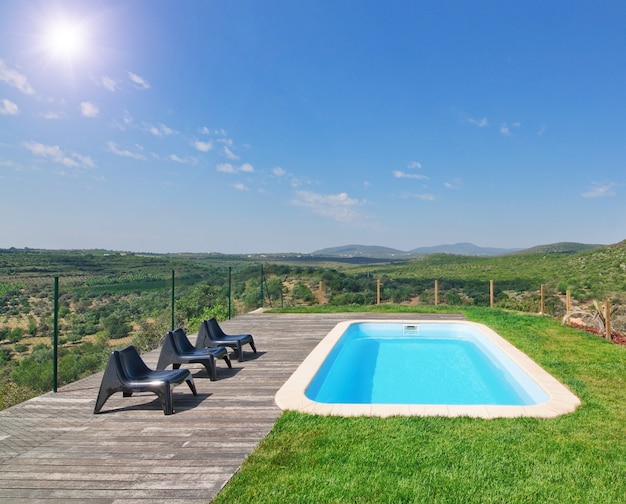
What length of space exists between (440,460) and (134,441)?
2.51 m

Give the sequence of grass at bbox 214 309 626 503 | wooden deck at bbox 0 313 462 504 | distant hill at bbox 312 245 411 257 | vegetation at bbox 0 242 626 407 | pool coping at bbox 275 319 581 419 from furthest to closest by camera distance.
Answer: distant hill at bbox 312 245 411 257 < vegetation at bbox 0 242 626 407 < pool coping at bbox 275 319 581 419 < wooden deck at bbox 0 313 462 504 < grass at bbox 214 309 626 503

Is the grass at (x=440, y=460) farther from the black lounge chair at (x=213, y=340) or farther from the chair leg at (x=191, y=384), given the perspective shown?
the black lounge chair at (x=213, y=340)

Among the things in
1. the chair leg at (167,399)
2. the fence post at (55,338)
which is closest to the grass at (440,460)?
the chair leg at (167,399)

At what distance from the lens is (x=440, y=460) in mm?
2812

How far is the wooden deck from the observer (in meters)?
2.53

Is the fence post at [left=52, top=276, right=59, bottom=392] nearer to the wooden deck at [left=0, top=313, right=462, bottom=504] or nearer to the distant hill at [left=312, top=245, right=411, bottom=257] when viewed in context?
the wooden deck at [left=0, top=313, right=462, bottom=504]

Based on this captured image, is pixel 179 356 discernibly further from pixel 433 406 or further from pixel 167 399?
pixel 433 406

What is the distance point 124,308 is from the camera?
803cm

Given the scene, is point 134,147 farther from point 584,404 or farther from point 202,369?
point 584,404

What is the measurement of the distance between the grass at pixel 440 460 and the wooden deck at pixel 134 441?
301mm

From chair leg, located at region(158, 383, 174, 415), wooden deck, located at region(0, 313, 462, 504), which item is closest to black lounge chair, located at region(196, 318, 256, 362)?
wooden deck, located at region(0, 313, 462, 504)

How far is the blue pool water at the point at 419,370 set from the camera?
17.6 ft

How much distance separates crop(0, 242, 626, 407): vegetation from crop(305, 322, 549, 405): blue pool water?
3.40 metres

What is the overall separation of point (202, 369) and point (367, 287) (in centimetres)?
1090
